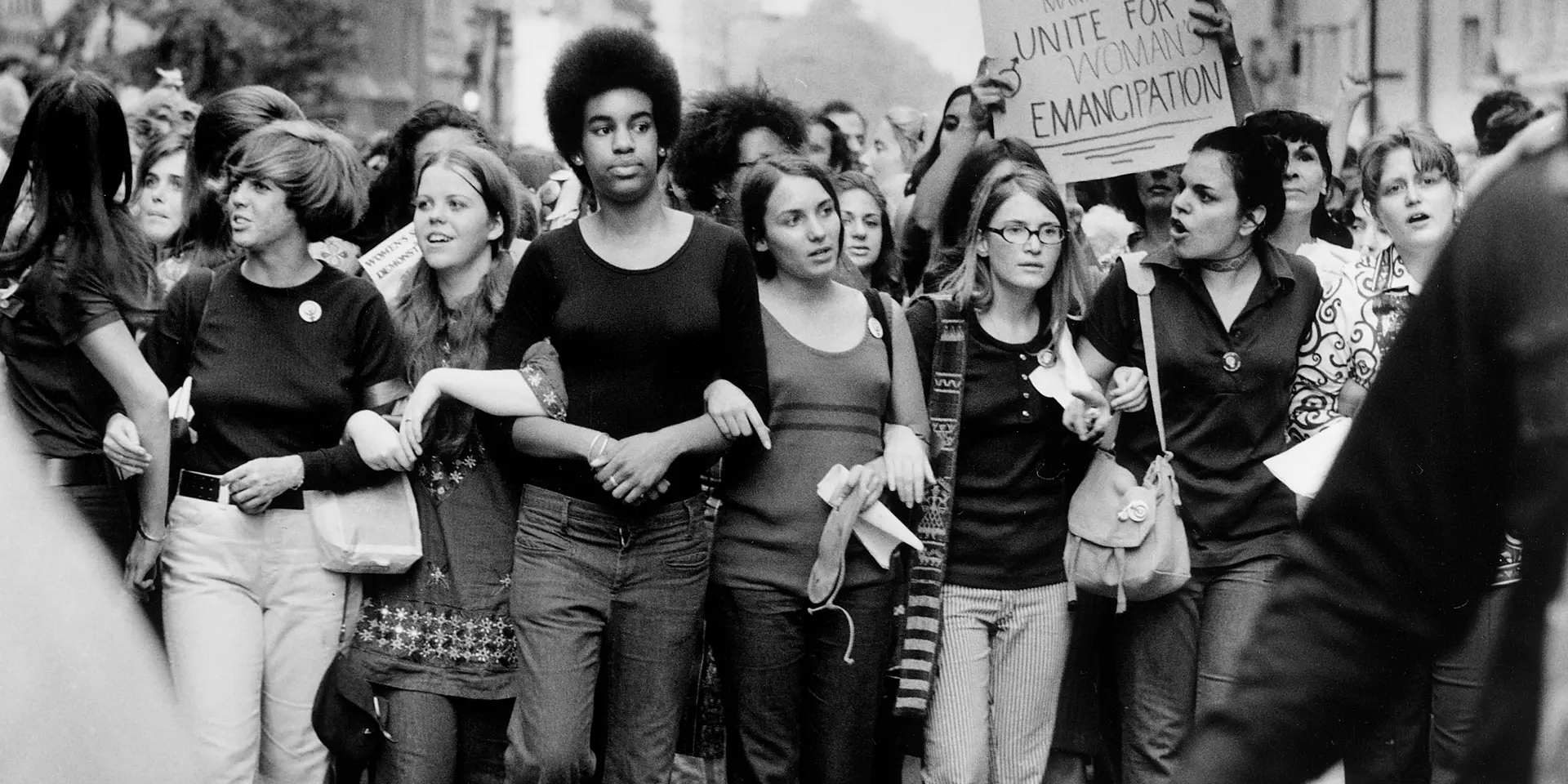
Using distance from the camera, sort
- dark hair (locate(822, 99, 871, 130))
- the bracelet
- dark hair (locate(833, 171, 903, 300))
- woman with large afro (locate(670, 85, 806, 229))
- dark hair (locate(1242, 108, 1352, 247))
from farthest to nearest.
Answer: dark hair (locate(822, 99, 871, 130)), woman with large afro (locate(670, 85, 806, 229)), dark hair (locate(833, 171, 903, 300)), dark hair (locate(1242, 108, 1352, 247)), the bracelet

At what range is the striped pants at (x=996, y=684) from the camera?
18.0ft

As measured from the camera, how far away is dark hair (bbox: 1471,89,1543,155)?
914 centimetres

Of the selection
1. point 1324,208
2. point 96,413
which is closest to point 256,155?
point 96,413

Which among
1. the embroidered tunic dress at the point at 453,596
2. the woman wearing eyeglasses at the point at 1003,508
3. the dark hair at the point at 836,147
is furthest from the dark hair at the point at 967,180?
the dark hair at the point at 836,147

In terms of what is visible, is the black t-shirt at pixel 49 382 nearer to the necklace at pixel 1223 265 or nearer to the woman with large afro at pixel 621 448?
the woman with large afro at pixel 621 448

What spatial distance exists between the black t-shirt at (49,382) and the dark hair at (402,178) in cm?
137

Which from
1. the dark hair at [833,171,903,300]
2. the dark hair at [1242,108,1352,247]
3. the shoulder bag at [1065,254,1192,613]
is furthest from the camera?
the dark hair at [833,171,903,300]

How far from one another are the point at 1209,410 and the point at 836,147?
4217 millimetres

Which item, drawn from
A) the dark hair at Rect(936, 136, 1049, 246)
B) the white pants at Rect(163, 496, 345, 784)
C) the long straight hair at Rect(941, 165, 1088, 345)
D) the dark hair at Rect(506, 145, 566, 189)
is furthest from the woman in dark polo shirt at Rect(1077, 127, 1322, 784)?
the dark hair at Rect(506, 145, 566, 189)

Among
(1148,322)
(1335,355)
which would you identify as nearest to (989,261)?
(1148,322)

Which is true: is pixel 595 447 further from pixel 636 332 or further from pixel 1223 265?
pixel 1223 265

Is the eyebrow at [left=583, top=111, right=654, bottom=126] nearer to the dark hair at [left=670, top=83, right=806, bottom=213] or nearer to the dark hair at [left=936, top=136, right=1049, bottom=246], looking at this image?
the dark hair at [left=936, top=136, right=1049, bottom=246]

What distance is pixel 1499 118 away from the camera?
9289 mm

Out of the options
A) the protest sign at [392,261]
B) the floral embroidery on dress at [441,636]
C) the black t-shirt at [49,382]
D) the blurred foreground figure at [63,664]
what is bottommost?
the floral embroidery on dress at [441,636]
